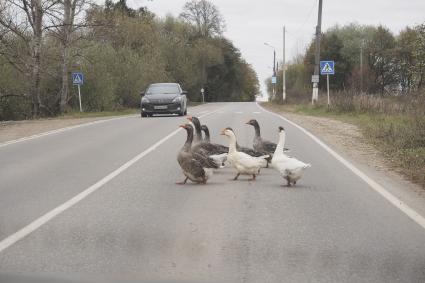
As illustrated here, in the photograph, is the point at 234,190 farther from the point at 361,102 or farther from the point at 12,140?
the point at 361,102

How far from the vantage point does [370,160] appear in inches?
529

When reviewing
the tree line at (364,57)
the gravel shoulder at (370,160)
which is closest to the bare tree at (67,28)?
the gravel shoulder at (370,160)

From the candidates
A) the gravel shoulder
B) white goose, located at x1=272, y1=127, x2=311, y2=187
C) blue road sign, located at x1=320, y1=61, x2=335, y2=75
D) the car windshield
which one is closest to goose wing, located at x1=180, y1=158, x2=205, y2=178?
white goose, located at x1=272, y1=127, x2=311, y2=187

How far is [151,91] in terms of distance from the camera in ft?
107

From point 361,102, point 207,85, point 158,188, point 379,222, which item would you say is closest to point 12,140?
point 158,188

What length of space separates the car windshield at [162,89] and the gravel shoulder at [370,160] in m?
11.1

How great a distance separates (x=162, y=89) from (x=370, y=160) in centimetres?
2046

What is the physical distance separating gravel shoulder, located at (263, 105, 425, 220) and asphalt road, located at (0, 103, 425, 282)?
0.43 metres

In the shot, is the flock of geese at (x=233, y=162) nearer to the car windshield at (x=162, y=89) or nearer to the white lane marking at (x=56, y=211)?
the white lane marking at (x=56, y=211)

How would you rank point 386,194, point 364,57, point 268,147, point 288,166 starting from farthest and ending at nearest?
point 364,57, point 268,147, point 288,166, point 386,194

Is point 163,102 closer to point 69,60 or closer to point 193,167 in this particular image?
point 69,60

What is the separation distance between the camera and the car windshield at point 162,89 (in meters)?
32.5

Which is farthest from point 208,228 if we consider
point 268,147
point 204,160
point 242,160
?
point 268,147

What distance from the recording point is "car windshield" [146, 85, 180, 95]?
1278 inches
